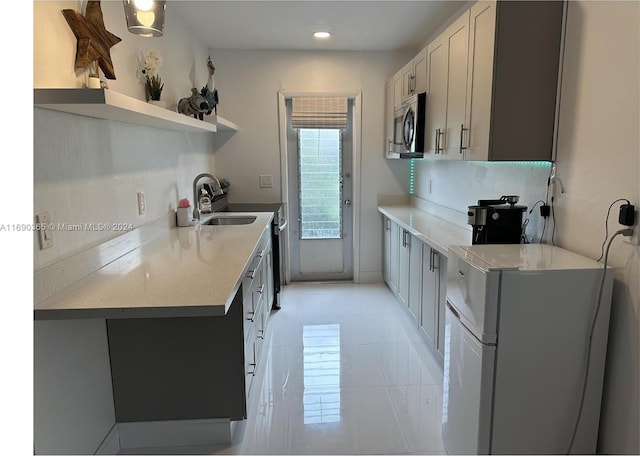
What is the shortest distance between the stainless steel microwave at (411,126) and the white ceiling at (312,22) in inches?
24.6

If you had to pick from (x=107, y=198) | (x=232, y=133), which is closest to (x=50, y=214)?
(x=107, y=198)

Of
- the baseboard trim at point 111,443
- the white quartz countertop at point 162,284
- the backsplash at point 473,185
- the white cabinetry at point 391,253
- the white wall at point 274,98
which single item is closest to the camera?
the white quartz countertop at point 162,284

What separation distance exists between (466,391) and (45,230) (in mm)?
1710

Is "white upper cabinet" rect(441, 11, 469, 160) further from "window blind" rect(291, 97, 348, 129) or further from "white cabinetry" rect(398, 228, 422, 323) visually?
"window blind" rect(291, 97, 348, 129)

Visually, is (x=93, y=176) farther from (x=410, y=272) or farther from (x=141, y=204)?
(x=410, y=272)

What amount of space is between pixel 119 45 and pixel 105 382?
5.36ft

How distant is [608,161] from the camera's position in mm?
1617

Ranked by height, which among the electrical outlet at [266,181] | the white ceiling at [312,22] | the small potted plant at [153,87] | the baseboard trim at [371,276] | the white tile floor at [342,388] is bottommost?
the white tile floor at [342,388]

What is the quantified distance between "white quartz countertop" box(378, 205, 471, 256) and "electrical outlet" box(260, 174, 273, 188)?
→ 1198mm

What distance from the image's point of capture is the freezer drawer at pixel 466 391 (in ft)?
5.11

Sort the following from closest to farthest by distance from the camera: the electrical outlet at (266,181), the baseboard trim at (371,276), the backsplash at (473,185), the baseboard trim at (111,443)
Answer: the baseboard trim at (111,443), the backsplash at (473,185), the electrical outlet at (266,181), the baseboard trim at (371,276)

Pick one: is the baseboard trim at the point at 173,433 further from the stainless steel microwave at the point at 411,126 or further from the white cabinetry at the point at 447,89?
the stainless steel microwave at the point at 411,126

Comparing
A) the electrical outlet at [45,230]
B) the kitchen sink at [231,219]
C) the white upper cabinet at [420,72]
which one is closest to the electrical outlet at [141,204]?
the electrical outlet at [45,230]

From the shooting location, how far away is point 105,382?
1836mm
